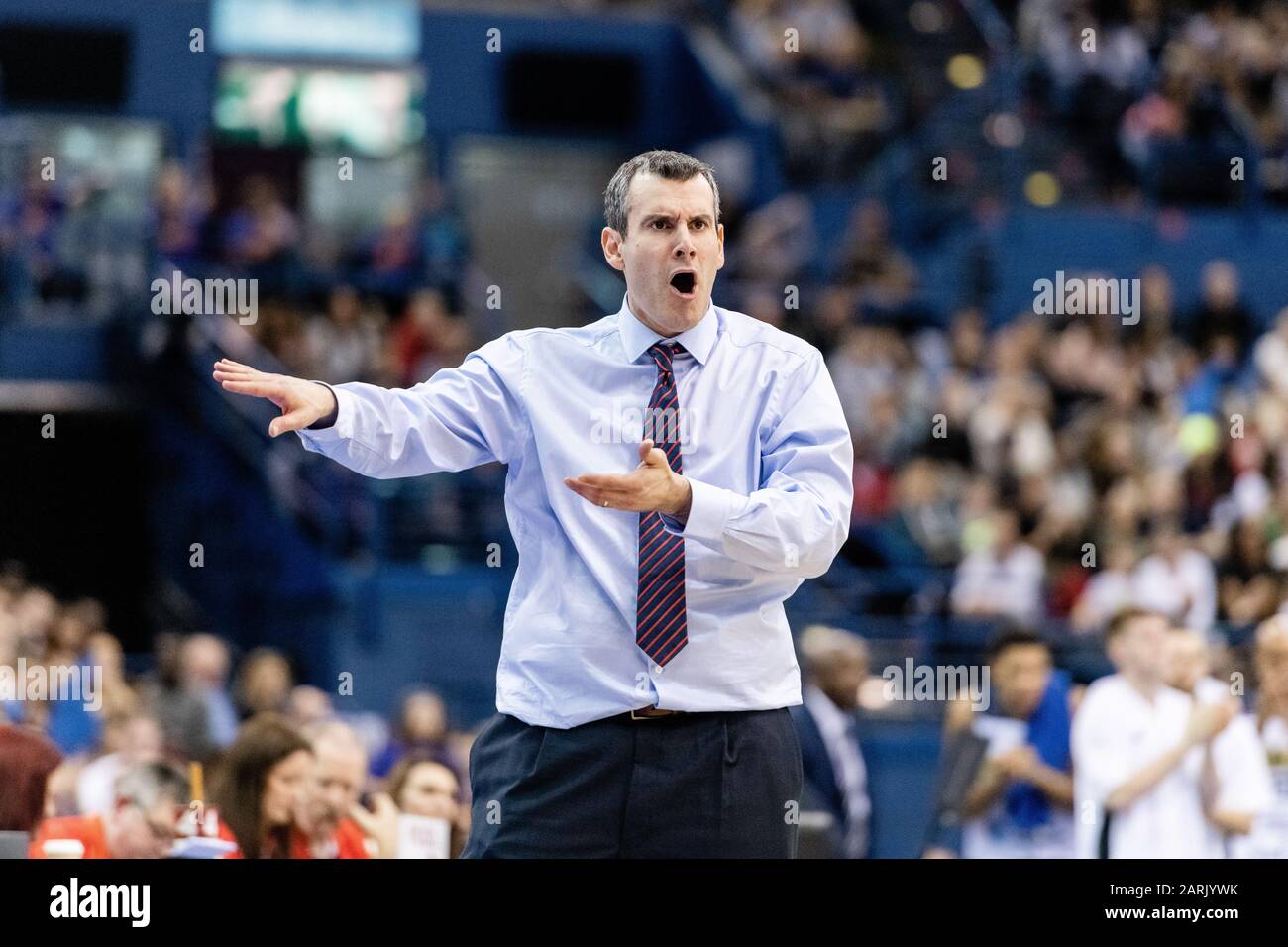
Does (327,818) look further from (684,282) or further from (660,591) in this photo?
(684,282)

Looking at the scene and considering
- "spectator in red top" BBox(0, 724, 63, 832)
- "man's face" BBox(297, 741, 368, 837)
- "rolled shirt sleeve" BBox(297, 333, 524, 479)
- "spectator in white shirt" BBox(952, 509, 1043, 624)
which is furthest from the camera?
"spectator in white shirt" BBox(952, 509, 1043, 624)

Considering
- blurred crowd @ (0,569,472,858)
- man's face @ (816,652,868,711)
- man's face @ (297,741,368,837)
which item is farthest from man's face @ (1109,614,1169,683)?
man's face @ (297,741,368,837)

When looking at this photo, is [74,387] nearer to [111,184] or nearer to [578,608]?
[111,184]

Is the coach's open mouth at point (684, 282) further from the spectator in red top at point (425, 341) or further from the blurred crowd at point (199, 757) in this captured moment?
the spectator in red top at point (425, 341)

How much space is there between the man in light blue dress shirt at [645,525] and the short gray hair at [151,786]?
1627mm

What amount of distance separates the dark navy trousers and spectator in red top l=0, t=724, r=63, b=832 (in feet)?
7.65

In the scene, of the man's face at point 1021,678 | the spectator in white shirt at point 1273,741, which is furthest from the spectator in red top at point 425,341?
the spectator in white shirt at point 1273,741

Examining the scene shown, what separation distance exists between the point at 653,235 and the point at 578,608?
0.70 m

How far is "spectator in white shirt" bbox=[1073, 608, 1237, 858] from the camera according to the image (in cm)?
589

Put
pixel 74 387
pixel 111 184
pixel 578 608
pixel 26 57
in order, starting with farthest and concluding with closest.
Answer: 1. pixel 26 57
2. pixel 111 184
3. pixel 74 387
4. pixel 578 608

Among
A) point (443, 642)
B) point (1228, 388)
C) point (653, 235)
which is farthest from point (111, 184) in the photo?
point (653, 235)

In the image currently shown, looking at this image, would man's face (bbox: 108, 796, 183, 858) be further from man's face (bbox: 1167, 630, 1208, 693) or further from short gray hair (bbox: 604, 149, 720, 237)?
man's face (bbox: 1167, 630, 1208, 693)

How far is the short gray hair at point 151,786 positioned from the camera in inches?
194

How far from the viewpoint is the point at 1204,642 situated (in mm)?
9070
